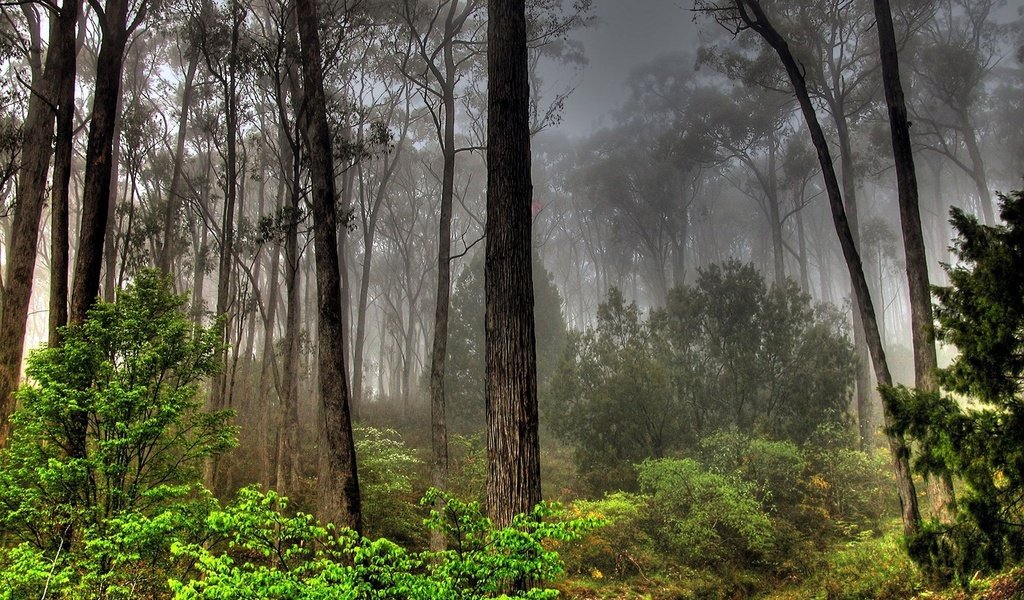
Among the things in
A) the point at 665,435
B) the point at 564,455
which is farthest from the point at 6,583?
the point at 564,455

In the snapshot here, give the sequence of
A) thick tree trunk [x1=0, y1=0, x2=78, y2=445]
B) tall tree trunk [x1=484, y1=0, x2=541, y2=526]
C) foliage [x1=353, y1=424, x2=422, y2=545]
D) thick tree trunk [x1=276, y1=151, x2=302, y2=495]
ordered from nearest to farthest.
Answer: tall tree trunk [x1=484, y1=0, x2=541, y2=526]
thick tree trunk [x1=0, y1=0, x2=78, y2=445]
thick tree trunk [x1=276, y1=151, x2=302, y2=495]
foliage [x1=353, y1=424, x2=422, y2=545]

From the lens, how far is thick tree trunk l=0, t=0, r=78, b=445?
7441 mm

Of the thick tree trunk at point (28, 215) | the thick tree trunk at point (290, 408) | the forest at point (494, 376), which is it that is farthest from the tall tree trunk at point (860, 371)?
the thick tree trunk at point (28, 215)

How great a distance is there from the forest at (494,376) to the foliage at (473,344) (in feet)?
0.42

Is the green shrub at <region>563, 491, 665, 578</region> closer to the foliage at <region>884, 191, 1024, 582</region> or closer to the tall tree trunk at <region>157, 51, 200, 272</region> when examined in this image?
the foliage at <region>884, 191, 1024, 582</region>

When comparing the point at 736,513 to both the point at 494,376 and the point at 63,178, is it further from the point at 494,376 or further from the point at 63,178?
the point at 63,178

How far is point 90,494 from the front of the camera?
543 cm

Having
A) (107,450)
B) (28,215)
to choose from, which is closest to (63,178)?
(28,215)

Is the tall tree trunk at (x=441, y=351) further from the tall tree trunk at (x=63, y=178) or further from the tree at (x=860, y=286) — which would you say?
the tree at (x=860, y=286)

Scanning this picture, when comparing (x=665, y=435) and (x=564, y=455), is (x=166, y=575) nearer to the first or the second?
(x=665, y=435)

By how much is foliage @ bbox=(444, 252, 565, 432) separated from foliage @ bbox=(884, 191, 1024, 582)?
14707mm

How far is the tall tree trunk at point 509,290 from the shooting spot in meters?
4.85

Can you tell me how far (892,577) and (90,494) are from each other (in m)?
10.7

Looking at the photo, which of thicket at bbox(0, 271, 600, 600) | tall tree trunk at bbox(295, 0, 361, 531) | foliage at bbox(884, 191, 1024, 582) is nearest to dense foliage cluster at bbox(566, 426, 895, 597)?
tall tree trunk at bbox(295, 0, 361, 531)
